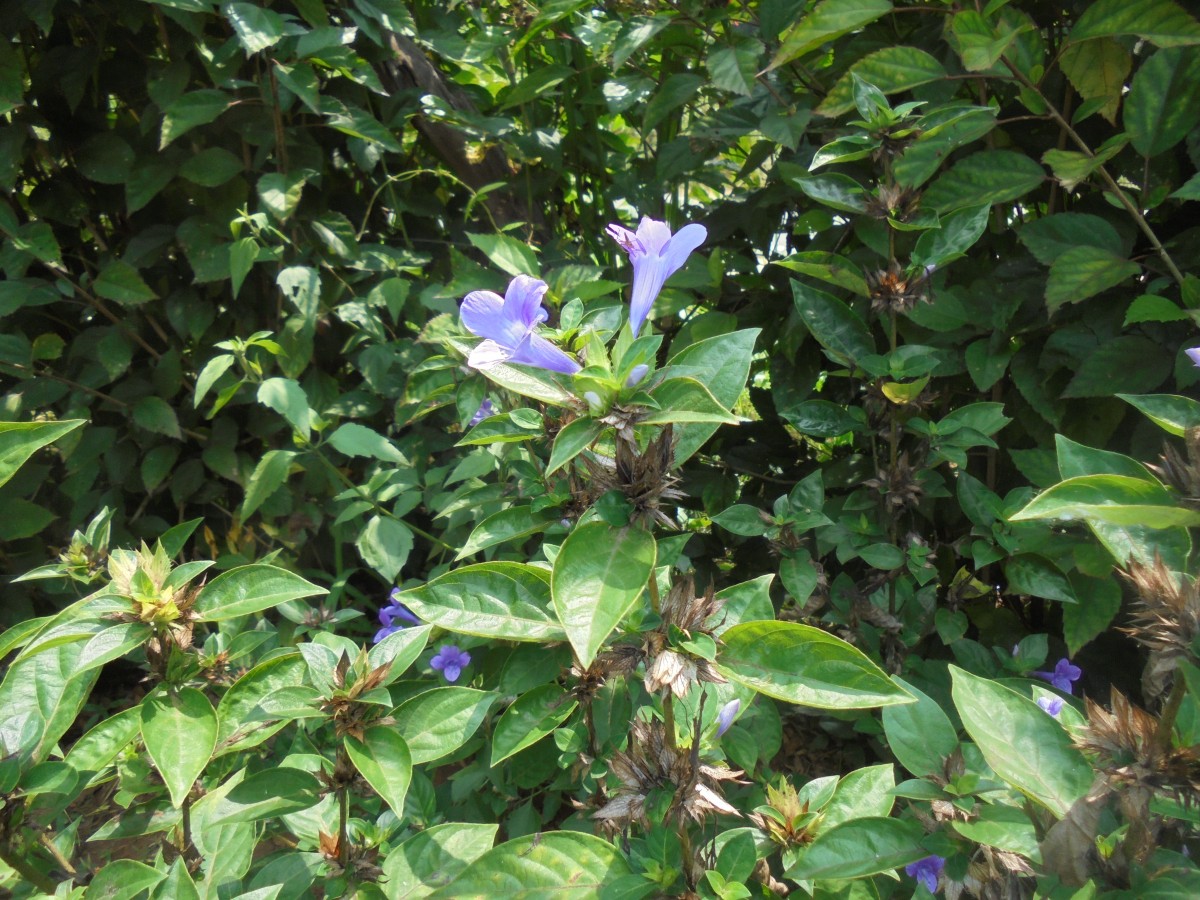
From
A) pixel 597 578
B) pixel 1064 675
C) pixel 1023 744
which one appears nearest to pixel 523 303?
pixel 597 578

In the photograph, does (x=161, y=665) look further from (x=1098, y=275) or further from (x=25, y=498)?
(x=25, y=498)

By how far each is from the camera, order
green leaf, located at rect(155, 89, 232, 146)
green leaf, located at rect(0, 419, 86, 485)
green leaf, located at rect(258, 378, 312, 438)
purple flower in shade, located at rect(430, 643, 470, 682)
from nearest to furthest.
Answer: green leaf, located at rect(0, 419, 86, 485)
purple flower in shade, located at rect(430, 643, 470, 682)
green leaf, located at rect(258, 378, 312, 438)
green leaf, located at rect(155, 89, 232, 146)

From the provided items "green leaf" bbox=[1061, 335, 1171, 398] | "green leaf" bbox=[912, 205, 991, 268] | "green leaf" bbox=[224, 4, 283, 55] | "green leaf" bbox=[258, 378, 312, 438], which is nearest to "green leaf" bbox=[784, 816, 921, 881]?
"green leaf" bbox=[912, 205, 991, 268]

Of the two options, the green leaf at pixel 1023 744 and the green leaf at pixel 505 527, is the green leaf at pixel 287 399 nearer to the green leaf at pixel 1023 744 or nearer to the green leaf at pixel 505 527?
the green leaf at pixel 505 527

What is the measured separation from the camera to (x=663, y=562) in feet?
2.88

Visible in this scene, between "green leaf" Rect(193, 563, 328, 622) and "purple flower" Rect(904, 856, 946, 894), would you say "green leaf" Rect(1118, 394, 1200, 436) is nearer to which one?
"purple flower" Rect(904, 856, 946, 894)

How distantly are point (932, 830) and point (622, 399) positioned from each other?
546 millimetres

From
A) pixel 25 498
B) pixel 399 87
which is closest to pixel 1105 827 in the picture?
pixel 399 87

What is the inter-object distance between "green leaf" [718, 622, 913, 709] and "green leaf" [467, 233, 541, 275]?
0.97m

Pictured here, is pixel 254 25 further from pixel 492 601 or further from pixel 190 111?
pixel 492 601

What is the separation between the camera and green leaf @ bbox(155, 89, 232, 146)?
189cm

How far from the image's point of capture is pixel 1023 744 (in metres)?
0.77

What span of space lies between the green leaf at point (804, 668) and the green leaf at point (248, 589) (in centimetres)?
47

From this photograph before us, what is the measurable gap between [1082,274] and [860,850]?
0.99m
